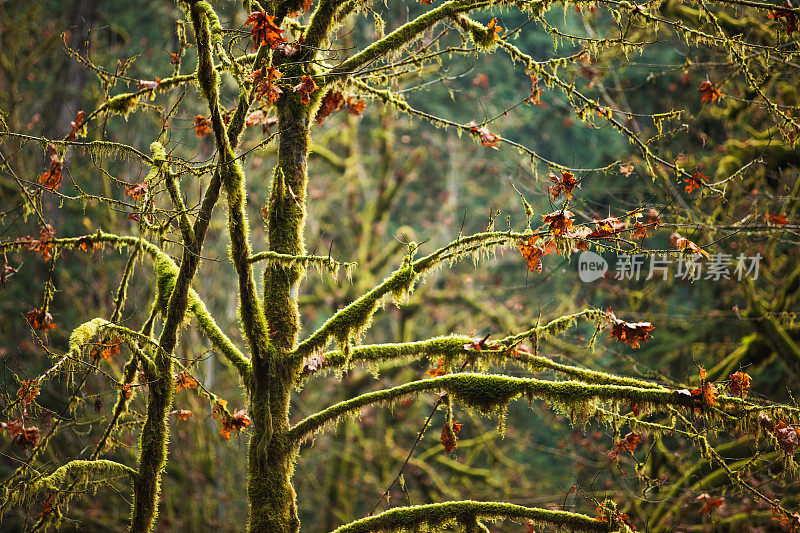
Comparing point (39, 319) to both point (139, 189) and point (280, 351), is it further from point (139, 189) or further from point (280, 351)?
point (280, 351)

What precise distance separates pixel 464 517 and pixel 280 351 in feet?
3.96

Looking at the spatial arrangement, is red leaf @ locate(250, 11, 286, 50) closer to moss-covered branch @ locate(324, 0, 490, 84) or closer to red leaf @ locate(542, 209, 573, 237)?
moss-covered branch @ locate(324, 0, 490, 84)

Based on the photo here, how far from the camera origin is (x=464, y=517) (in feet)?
9.24

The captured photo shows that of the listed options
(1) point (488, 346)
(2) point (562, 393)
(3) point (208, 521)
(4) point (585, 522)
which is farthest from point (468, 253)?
(3) point (208, 521)

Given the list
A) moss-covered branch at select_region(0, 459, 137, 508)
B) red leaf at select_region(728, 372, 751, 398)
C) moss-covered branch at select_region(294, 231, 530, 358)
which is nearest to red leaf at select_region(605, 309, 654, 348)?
red leaf at select_region(728, 372, 751, 398)

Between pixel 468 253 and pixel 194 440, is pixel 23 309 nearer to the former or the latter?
pixel 194 440

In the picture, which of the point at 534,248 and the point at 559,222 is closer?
the point at 559,222

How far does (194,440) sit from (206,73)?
23.0 feet

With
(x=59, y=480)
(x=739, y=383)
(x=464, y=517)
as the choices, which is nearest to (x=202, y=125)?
(x=59, y=480)

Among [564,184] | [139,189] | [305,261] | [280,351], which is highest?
[139,189]

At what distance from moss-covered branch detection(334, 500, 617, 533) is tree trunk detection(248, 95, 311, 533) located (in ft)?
1.18

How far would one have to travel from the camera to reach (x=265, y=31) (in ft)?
8.55

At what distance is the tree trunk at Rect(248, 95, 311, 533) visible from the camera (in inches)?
113

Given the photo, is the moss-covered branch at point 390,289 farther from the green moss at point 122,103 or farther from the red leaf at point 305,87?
the green moss at point 122,103
